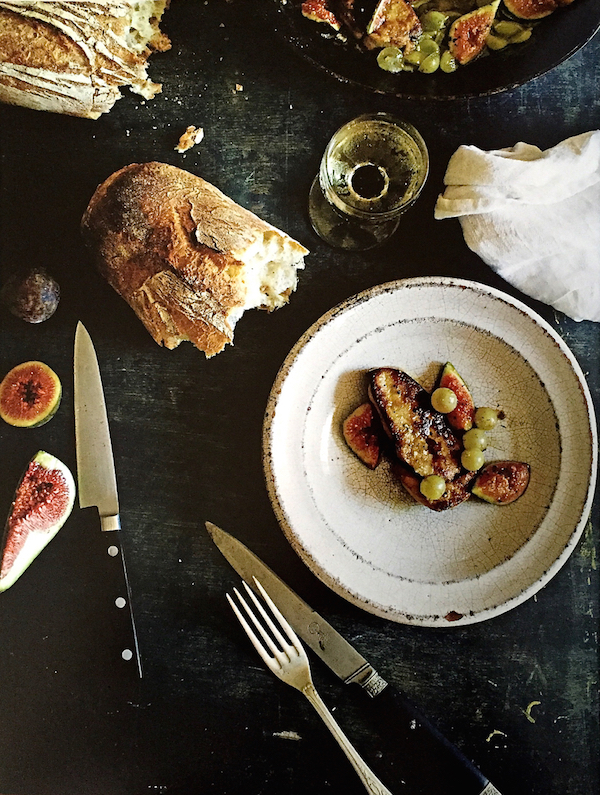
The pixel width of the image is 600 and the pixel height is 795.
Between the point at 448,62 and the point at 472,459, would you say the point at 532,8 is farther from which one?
the point at 472,459

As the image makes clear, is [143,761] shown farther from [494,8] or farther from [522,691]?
[494,8]

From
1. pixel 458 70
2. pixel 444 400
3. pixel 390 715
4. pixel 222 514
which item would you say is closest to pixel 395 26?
pixel 458 70

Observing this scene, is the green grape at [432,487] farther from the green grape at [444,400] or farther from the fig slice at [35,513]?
the fig slice at [35,513]

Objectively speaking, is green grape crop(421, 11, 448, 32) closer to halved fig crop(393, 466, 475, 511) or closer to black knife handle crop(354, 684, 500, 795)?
halved fig crop(393, 466, 475, 511)

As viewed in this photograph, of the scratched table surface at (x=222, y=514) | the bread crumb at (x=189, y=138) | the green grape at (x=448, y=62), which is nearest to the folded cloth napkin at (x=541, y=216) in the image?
the scratched table surface at (x=222, y=514)

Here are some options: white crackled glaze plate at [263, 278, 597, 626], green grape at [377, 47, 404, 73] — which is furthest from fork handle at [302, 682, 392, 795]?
green grape at [377, 47, 404, 73]

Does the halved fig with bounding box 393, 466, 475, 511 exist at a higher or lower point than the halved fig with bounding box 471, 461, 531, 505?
lower

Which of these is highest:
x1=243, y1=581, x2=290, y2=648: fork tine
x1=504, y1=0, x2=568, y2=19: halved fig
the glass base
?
x1=504, y1=0, x2=568, y2=19: halved fig
